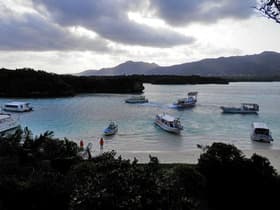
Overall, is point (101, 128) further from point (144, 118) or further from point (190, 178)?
point (190, 178)

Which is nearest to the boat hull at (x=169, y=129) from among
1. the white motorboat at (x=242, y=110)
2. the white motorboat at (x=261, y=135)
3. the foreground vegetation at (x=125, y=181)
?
the white motorboat at (x=261, y=135)

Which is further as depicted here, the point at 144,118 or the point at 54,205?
the point at 144,118

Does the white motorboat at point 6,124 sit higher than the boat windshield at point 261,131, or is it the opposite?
the white motorboat at point 6,124

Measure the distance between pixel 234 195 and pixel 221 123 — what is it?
2551cm

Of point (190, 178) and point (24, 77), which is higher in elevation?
point (24, 77)

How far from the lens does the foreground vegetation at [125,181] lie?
4492 millimetres

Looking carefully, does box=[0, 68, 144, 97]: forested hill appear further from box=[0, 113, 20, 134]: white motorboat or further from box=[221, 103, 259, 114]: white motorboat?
box=[221, 103, 259, 114]: white motorboat

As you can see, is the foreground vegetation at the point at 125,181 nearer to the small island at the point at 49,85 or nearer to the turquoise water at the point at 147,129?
the turquoise water at the point at 147,129

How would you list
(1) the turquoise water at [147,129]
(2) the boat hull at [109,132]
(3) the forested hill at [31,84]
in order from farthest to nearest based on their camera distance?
(3) the forested hill at [31,84] → (2) the boat hull at [109,132] → (1) the turquoise water at [147,129]

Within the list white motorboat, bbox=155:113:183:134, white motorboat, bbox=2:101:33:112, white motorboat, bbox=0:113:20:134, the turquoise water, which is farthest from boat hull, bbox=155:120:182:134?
white motorboat, bbox=2:101:33:112

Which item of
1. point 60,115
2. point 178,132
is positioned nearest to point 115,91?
point 60,115

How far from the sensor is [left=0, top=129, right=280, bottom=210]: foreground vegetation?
4.49 meters

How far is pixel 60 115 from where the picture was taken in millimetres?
38125

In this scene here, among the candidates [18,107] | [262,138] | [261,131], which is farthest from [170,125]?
[18,107]
